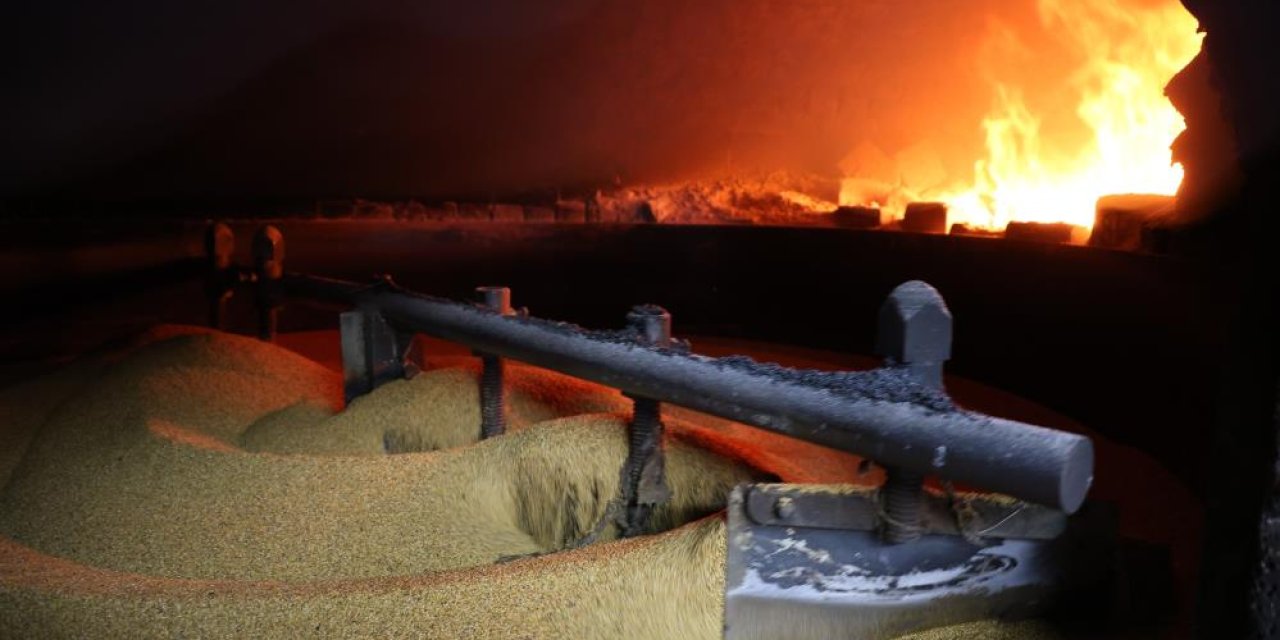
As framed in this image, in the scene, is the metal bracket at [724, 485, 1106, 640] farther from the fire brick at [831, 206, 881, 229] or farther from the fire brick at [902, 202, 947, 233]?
the fire brick at [831, 206, 881, 229]

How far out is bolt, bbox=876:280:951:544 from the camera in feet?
5.94

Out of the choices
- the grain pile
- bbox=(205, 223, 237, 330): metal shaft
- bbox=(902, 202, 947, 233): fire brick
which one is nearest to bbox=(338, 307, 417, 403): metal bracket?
the grain pile

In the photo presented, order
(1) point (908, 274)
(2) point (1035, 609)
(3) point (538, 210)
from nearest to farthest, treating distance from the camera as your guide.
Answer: (2) point (1035, 609) → (1) point (908, 274) → (3) point (538, 210)

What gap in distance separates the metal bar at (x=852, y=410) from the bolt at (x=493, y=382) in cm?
42

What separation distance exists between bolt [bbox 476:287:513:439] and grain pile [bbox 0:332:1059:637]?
172mm

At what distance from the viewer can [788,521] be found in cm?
185

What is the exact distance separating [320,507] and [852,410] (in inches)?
66.9

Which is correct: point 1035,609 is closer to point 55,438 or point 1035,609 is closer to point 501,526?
point 501,526

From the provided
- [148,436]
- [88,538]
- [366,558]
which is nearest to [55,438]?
[148,436]

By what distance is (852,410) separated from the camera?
1869 mm

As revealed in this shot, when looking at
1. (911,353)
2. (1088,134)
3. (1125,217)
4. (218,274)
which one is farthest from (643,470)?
→ (1088,134)

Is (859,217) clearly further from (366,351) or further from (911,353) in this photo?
(911,353)

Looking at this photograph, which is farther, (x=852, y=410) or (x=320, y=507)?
(x=320, y=507)

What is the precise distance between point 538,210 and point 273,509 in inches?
213
